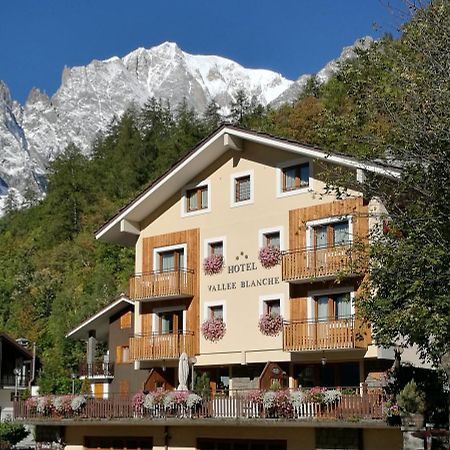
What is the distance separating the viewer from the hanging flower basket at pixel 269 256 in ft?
105

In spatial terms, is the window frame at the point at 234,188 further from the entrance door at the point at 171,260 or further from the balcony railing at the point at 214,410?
the balcony railing at the point at 214,410

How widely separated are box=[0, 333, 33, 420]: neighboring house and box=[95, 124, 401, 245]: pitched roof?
28.6 meters

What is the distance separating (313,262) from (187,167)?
674 centimetres

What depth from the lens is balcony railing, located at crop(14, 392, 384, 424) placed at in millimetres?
26469

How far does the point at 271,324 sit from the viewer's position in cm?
3142

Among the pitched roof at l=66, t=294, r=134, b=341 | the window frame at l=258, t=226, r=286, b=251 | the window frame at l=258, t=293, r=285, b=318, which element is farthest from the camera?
the pitched roof at l=66, t=294, r=134, b=341

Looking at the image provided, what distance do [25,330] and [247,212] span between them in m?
49.2

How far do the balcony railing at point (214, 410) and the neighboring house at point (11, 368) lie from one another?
92.6 ft

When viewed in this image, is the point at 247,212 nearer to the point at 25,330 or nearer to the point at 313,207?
the point at 313,207

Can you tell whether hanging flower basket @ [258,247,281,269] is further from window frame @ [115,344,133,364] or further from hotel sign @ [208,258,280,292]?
Result: window frame @ [115,344,133,364]

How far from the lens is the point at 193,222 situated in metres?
34.8

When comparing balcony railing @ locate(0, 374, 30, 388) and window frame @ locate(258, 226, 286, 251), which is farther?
balcony railing @ locate(0, 374, 30, 388)

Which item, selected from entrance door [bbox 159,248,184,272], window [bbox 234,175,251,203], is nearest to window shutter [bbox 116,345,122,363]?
entrance door [bbox 159,248,184,272]

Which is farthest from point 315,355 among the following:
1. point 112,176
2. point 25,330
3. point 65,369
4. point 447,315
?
point 112,176
